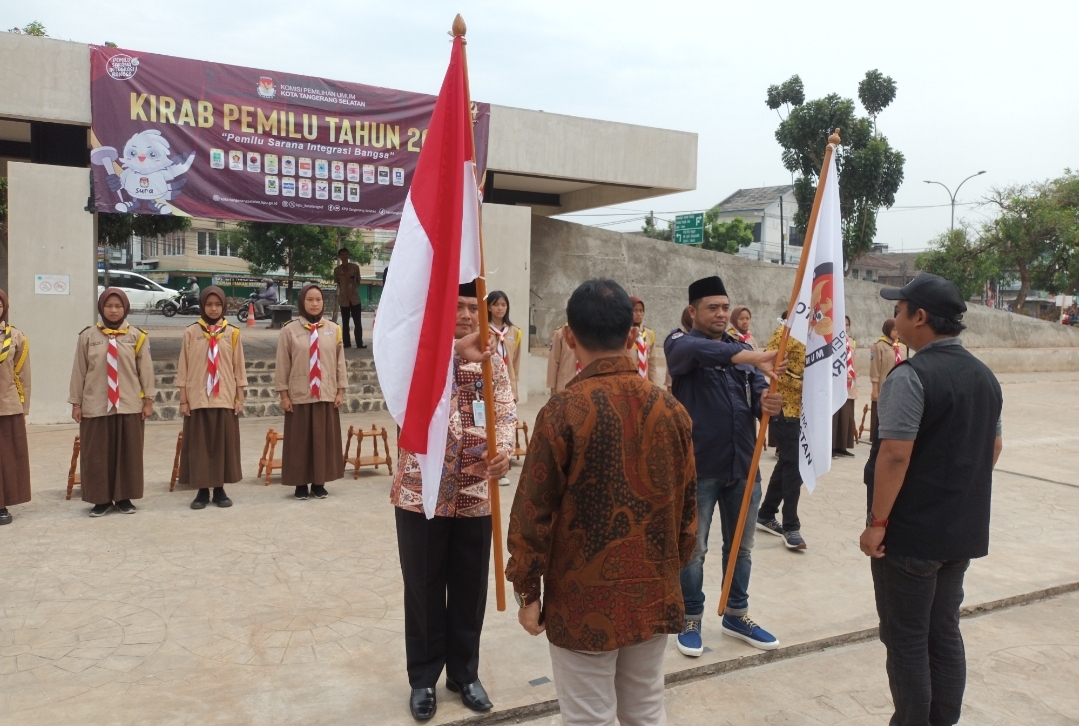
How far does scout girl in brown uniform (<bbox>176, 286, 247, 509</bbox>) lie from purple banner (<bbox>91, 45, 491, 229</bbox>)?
159 inches

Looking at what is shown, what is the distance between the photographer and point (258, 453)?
367 inches

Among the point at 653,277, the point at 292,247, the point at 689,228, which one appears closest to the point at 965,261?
the point at 689,228

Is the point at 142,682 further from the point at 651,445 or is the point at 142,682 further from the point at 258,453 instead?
the point at 258,453

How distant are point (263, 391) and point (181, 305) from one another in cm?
2204

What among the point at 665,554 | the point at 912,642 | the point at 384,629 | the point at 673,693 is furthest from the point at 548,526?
the point at 384,629

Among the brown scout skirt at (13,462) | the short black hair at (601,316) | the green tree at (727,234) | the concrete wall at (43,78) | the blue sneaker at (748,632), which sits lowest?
the blue sneaker at (748,632)

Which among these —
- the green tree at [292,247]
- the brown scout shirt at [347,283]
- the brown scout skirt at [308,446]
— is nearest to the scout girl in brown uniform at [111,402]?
the brown scout skirt at [308,446]

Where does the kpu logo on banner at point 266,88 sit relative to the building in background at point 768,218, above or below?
below

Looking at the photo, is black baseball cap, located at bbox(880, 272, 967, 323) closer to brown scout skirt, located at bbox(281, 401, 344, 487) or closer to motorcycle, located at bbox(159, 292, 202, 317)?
brown scout skirt, located at bbox(281, 401, 344, 487)

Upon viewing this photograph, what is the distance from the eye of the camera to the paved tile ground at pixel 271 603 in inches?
143

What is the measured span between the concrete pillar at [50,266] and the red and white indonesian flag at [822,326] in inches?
368

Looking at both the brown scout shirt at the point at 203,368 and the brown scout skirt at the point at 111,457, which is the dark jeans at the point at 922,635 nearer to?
the brown scout shirt at the point at 203,368

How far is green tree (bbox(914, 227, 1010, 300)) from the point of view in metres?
31.3

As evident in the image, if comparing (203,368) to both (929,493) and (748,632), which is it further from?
(929,493)
